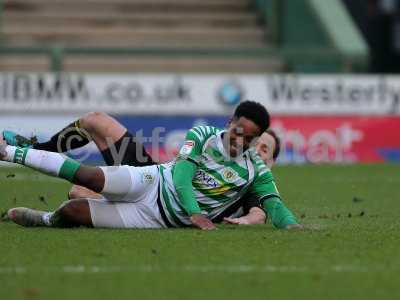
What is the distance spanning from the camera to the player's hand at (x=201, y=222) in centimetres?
861

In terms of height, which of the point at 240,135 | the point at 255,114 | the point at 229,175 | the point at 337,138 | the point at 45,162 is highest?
the point at 255,114

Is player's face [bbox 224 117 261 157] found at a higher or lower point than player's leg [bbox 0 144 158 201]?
higher

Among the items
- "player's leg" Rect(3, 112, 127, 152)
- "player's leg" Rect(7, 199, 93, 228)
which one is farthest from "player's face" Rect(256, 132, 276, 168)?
"player's leg" Rect(7, 199, 93, 228)

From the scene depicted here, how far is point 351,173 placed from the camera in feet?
55.6

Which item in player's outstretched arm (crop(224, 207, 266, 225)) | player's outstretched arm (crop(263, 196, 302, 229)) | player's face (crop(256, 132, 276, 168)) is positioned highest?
player's face (crop(256, 132, 276, 168))

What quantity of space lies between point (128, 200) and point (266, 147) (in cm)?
211

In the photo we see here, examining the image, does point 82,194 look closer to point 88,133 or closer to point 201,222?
point 88,133

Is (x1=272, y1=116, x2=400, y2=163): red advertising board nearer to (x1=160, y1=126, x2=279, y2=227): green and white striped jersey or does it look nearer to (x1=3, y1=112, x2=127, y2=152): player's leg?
(x1=3, y1=112, x2=127, y2=152): player's leg

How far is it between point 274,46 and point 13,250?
53.4 ft

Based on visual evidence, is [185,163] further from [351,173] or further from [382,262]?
[351,173]

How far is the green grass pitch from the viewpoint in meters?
6.21

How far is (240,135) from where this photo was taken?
8523 millimetres

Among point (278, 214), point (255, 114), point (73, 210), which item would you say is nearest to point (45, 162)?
point (73, 210)

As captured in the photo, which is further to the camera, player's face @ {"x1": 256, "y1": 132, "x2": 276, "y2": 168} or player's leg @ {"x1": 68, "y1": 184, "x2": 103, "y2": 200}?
player's face @ {"x1": 256, "y1": 132, "x2": 276, "y2": 168}
